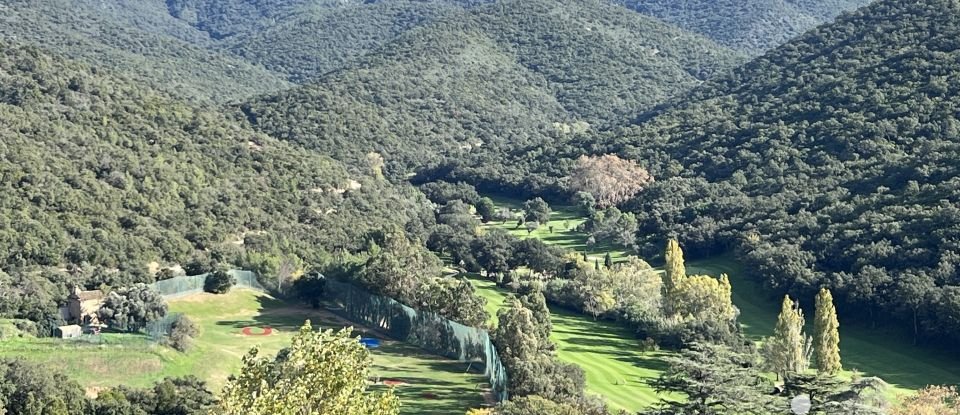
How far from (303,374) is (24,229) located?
47.0 m

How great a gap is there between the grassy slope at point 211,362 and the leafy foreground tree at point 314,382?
23.3 metres

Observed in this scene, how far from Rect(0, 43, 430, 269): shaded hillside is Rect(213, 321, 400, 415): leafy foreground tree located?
43801 millimetres

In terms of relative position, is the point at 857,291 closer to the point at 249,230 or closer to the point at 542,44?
the point at 249,230

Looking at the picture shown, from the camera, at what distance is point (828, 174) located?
293 feet

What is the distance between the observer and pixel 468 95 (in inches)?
6521

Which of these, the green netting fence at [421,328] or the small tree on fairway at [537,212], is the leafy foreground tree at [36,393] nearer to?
the green netting fence at [421,328]

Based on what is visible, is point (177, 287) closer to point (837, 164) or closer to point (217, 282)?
point (217, 282)

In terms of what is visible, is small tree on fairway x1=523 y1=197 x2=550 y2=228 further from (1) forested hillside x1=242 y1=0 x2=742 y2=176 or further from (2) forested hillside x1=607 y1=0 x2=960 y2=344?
(1) forested hillside x1=242 y1=0 x2=742 y2=176

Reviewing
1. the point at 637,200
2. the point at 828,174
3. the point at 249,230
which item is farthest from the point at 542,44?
the point at 249,230

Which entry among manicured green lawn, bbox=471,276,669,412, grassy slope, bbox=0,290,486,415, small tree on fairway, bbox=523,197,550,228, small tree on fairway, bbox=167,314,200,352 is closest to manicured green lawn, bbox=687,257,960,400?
manicured green lawn, bbox=471,276,669,412

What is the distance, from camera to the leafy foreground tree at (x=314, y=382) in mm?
20953

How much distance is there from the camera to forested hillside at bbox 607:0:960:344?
6662 cm

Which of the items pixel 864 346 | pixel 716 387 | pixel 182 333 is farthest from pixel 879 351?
pixel 182 333

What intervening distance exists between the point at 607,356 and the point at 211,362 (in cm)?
2121
